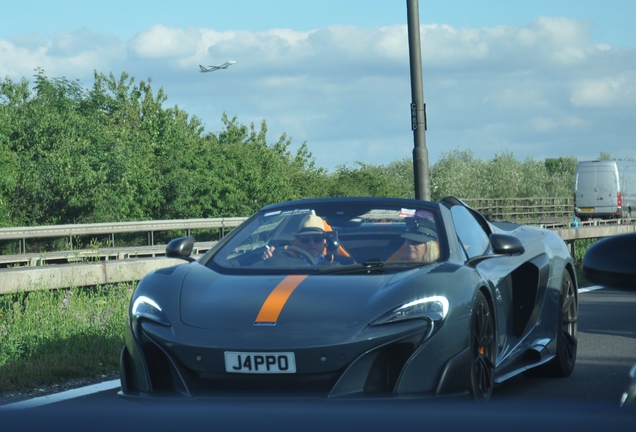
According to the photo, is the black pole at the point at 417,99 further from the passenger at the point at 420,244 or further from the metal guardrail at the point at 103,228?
the passenger at the point at 420,244

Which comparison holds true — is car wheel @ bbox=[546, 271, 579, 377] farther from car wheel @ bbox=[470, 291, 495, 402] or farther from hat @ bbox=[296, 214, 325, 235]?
hat @ bbox=[296, 214, 325, 235]

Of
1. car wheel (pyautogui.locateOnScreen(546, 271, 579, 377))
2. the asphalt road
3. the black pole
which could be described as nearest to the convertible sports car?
car wheel (pyautogui.locateOnScreen(546, 271, 579, 377))

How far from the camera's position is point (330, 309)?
543cm

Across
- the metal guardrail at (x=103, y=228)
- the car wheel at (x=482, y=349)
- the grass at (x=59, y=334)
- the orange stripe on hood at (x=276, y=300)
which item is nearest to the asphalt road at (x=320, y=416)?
the orange stripe on hood at (x=276, y=300)

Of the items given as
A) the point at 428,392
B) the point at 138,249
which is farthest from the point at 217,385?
the point at 138,249

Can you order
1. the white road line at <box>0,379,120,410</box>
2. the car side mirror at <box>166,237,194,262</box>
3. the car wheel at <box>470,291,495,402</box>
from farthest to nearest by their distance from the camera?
1. the white road line at <box>0,379,120,410</box>
2. the car side mirror at <box>166,237,194,262</box>
3. the car wheel at <box>470,291,495,402</box>

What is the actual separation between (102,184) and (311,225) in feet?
133

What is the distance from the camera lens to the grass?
25.8 ft

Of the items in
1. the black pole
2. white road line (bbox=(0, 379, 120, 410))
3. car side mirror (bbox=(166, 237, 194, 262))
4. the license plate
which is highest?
the black pole

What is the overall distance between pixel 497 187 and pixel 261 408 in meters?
87.0

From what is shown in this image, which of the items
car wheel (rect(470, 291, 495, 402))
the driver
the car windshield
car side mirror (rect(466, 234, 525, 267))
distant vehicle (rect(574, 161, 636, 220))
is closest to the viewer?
car wheel (rect(470, 291, 495, 402))

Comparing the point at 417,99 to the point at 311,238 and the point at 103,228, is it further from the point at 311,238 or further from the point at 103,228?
the point at 103,228

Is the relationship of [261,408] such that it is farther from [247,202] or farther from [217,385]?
[247,202]

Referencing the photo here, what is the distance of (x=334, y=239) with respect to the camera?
657 centimetres
